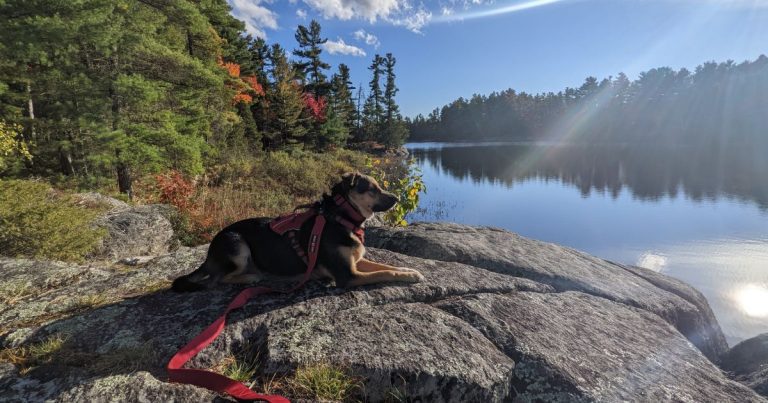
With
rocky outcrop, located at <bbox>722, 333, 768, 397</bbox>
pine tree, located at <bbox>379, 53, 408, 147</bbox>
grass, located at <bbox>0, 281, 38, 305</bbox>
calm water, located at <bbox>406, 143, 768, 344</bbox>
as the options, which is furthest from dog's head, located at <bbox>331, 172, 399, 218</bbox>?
Answer: pine tree, located at <bbox>379, 53, 408, 147</bbox>

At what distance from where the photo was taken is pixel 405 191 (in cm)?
987

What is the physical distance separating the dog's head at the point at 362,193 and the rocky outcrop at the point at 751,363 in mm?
4406

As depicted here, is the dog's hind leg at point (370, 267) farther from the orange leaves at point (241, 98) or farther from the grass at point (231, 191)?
the orange leaves at point (241, 98)

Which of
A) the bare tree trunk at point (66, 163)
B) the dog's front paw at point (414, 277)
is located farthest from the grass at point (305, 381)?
the bare tree trunk at point (66, 163)

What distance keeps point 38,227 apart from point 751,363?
10217mm

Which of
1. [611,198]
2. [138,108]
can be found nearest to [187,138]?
[138,108]

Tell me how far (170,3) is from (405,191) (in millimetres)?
10273

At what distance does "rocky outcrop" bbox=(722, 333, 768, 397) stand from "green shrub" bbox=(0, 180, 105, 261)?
9170mm

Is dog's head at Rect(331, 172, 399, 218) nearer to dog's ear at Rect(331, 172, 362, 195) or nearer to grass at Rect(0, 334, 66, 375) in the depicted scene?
dog's ear at Rect(331, 172, 362, 195)

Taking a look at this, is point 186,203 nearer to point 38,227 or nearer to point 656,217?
point 38,227

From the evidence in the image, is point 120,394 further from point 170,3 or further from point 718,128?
point 718,128

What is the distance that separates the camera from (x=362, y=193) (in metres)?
4.22

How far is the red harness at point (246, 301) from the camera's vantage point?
2.32 m

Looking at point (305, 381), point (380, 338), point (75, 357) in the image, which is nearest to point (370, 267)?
point (380, 338)
